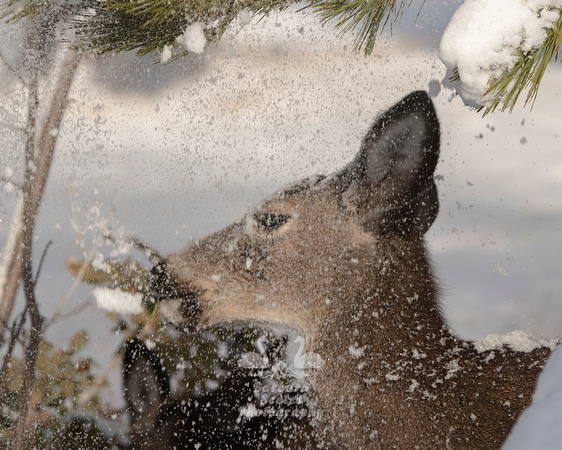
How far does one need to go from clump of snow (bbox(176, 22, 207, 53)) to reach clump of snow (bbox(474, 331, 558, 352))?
241cm

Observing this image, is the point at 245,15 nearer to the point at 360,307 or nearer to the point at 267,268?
the point at 267,268

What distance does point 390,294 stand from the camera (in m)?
2.93

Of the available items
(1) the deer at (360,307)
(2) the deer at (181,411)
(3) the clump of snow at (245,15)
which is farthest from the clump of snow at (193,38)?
(2) the deer at (181,411)

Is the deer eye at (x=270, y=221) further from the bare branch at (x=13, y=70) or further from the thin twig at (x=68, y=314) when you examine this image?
the bare branch at (x=13, y=70)

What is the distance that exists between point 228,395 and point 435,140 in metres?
2.57

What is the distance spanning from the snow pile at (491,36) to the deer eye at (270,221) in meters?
1.27

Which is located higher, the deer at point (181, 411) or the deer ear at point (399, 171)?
the deer ear at point (399, 171)

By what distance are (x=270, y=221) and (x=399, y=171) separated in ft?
2.88

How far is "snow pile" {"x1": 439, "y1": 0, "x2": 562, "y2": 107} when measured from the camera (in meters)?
1.93

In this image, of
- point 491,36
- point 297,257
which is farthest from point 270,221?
point 491,36

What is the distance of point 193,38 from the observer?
2.93 metres

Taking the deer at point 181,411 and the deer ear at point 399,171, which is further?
the deer at point 181,411

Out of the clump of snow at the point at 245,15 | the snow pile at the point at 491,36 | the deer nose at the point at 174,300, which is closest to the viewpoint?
the snow pile at the point at 491,36

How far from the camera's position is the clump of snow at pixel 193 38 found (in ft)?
9.42
